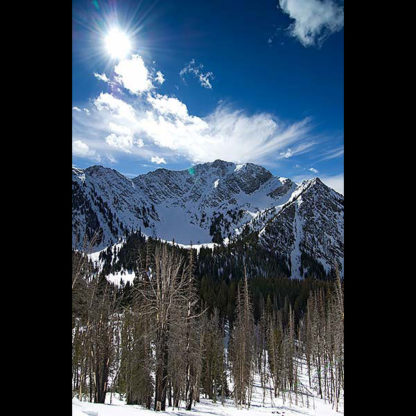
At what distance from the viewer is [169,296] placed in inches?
597
